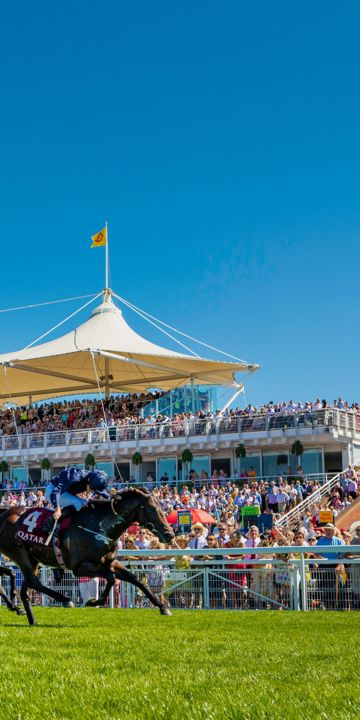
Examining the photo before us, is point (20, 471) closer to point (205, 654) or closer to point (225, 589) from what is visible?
point (225, 589)

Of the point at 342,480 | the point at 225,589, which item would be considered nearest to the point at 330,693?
the point at 225,589

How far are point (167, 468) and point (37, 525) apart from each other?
27.6m

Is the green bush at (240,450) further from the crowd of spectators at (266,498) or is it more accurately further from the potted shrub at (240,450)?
the crowd of spectators at (266,498)

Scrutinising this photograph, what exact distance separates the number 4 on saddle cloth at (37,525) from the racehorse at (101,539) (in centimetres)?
5

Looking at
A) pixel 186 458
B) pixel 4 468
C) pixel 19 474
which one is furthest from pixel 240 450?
pixel 4 468

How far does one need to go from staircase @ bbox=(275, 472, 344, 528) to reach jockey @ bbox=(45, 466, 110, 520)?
509 inches

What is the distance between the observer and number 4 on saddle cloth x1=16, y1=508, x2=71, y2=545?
11247mm

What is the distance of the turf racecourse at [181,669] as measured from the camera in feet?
15.6

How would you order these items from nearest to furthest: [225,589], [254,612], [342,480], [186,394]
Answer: [254,612] → [225,589] → [342,480] → [186,394]

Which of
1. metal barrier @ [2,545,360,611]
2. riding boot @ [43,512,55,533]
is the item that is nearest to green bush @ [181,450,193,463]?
metal barrier @ [2,545,360,611]

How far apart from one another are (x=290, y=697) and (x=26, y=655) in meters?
2.90

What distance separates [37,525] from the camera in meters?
11.3

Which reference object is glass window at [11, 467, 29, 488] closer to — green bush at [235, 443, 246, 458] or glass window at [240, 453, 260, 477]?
glass window at [240, 453, 260, 477]

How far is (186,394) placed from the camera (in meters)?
41.7
